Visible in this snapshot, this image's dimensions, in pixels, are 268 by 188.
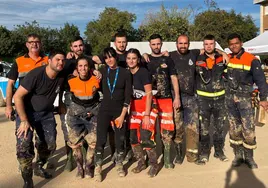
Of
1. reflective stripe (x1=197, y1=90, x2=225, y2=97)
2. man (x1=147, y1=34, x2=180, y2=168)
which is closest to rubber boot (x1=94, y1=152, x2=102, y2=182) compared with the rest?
man (x1=147, y1=34, x2=180, y2=168)

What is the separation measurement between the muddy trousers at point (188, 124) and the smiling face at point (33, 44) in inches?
97.8

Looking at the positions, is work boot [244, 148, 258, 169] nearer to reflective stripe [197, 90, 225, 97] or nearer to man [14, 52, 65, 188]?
reflective stripe [197, 90, 225, 97]

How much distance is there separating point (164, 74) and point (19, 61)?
7.45 ft

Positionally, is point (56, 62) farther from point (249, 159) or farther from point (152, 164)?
point (249, 159)

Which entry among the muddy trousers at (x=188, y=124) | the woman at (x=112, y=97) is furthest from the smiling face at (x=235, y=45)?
the woman at (x=112, y=97)

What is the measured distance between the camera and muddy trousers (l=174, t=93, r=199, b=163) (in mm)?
5039

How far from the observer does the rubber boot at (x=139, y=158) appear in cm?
468

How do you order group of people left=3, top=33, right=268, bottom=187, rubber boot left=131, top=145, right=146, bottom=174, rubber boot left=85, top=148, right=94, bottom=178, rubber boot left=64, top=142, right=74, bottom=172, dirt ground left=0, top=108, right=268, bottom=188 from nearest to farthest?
group of people left=3, top=33, right=268, bottom=187 → dirt ground left=0, top=108, right=268, bottom=188 → rubber boot left=85, top=148, right=94, bottom=178 → rubber boot left=131, top=145, right=146, bottom=174 → rubber boot left=64, top=142, right=74, bottom=172

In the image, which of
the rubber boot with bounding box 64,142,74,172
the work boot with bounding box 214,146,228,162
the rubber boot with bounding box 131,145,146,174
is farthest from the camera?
the work boot with bounding box 214,146,228,162

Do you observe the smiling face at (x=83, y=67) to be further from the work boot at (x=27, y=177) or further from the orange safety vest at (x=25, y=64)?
the work boot at (x=27, y=177)

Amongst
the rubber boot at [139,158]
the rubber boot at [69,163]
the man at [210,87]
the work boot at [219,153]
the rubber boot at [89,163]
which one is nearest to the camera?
the rubber boot at [89,163]

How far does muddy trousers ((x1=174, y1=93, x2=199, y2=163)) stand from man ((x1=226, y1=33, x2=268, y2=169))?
593 millimetres

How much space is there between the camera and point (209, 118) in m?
5.16

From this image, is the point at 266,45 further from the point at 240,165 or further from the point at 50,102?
the point at 50,102
